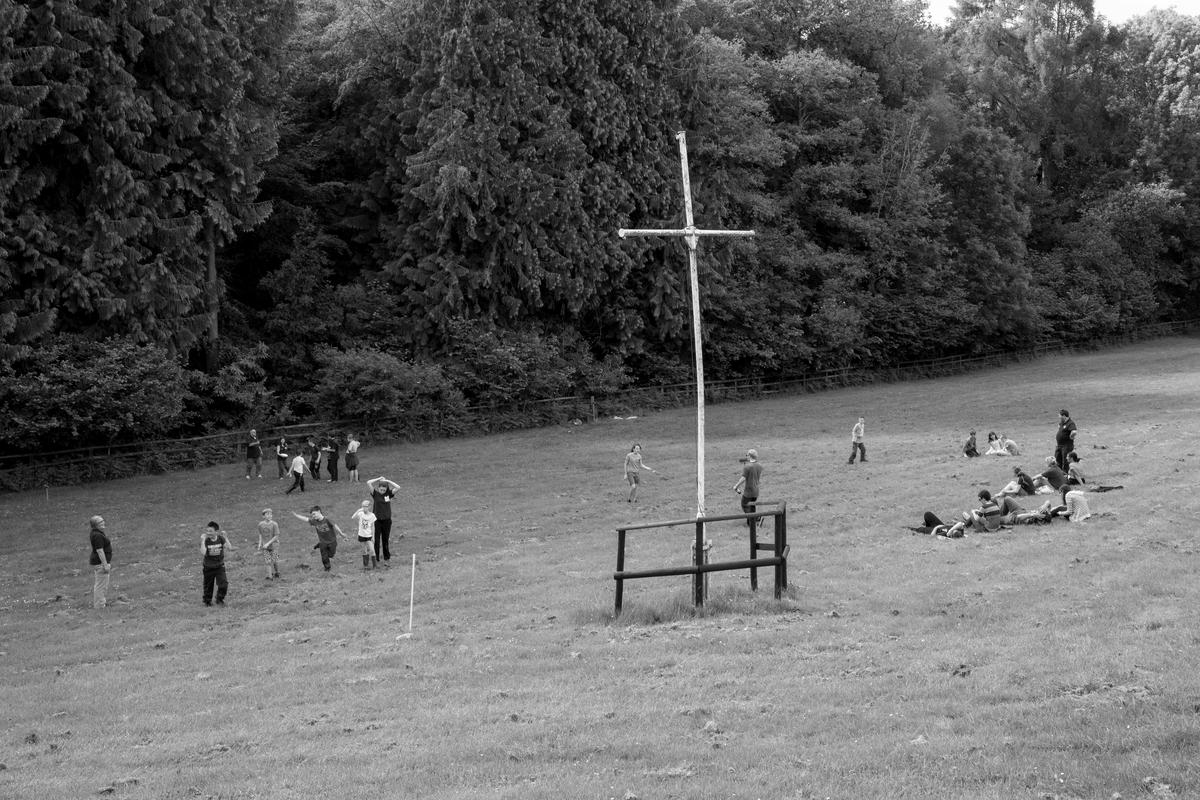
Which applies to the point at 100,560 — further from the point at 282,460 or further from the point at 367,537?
the point at 282,460

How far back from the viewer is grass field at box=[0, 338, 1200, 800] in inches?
434

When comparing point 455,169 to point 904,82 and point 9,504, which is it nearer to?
point 9,504

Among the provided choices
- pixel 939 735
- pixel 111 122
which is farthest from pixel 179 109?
pixel 939 735

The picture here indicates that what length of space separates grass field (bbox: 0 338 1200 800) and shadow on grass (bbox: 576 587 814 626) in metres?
0.06

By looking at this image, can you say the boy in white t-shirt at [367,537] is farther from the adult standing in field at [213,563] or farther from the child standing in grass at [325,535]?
the adult standing in field at [213,563]

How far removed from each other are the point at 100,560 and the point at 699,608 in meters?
11.7

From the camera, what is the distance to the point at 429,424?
47000mm

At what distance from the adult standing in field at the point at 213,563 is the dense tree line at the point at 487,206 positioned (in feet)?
61.7

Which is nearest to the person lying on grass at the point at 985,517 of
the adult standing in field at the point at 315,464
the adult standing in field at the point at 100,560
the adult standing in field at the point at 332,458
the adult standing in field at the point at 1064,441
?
the adult standing in field at the point at 1064,441

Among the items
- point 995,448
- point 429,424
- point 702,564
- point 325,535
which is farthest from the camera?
point 429,424

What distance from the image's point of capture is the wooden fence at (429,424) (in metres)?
39.6

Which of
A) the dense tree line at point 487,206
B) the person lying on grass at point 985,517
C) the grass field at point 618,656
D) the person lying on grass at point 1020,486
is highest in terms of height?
the dense tree line at point 487,206

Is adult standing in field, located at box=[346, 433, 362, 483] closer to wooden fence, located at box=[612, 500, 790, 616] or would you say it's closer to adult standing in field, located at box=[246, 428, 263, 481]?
adult standing in field, located at box=[246, 428, 263, 481]

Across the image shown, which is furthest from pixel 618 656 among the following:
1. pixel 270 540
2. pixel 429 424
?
pixel 429 424
